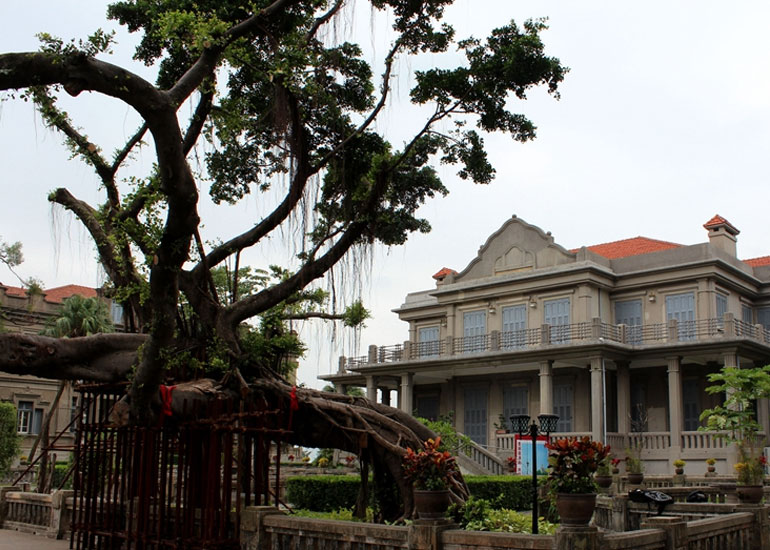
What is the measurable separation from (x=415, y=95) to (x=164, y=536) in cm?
745

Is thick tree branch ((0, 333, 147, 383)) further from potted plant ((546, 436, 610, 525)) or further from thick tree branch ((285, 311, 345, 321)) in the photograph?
potted plant ((546, 436, 610, 525))

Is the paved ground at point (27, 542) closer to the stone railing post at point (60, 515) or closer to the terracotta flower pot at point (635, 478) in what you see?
the stone railing post at point (60, 515)

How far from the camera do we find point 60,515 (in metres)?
15.3

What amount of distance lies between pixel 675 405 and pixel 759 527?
1668 cm

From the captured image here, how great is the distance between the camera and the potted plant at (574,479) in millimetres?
7801

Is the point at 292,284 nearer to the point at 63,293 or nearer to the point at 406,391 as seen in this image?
the point at 406,391

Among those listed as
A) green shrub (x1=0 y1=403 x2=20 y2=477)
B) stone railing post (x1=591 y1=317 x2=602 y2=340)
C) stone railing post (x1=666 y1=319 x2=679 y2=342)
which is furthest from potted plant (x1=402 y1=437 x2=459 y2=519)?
green shrub (x1=0 y1=403 x2=20 y2=477)

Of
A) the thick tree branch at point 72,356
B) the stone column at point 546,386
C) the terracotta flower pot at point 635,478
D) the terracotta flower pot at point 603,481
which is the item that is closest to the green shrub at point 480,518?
the thick tree branch at point 72,356

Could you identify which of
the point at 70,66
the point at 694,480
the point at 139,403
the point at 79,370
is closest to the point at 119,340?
the point at 79,370

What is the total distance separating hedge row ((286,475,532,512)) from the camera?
21.7 m

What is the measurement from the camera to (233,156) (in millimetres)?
13695

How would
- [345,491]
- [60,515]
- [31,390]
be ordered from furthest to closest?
[31,390]
[345,491]
[60,515]

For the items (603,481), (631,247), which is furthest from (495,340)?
(603,481)

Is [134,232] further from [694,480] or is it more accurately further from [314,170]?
[694,480]
